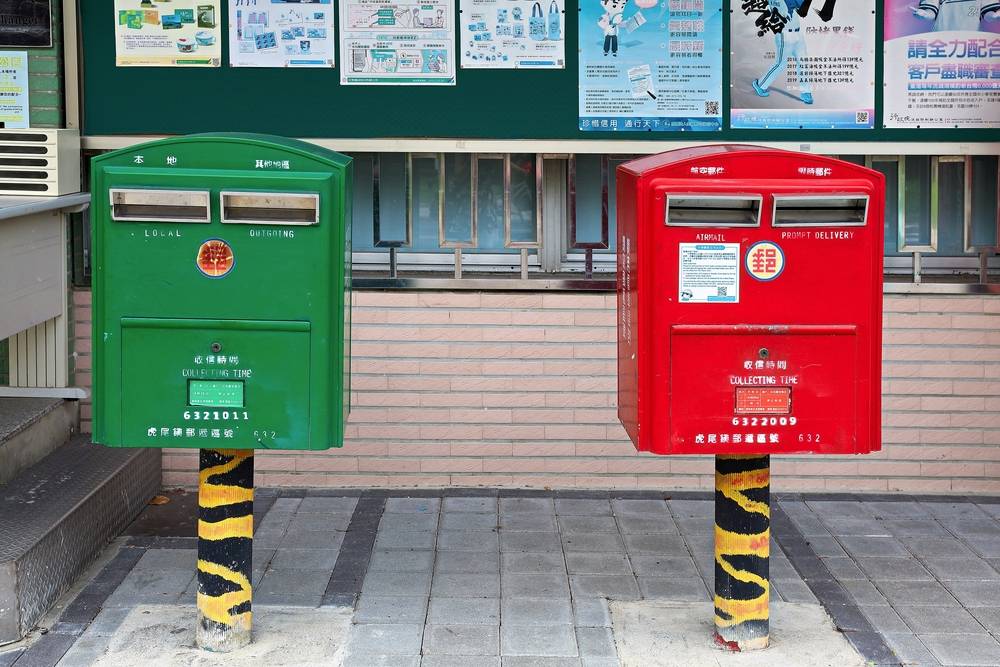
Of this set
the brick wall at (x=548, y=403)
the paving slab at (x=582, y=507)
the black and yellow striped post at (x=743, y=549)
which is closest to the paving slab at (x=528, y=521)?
the paving slab at (x=582, y=507)

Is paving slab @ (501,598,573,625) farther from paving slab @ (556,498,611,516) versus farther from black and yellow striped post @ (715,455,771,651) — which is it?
paving slab @ (556,498,611,516)

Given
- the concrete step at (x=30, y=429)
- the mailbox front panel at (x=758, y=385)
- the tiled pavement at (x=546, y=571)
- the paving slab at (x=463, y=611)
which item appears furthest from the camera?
the concrete step at (x=30, y=429)

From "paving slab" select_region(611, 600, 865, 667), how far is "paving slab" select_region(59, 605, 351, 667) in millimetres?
1203

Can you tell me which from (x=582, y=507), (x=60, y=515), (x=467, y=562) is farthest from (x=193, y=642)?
(x=582, y=507)

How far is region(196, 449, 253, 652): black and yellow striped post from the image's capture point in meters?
5.16

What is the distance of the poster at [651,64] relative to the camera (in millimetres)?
7289

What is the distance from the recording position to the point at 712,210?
4820mm

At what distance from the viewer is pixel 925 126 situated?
7.38 metres

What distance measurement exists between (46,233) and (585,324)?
9.90ft

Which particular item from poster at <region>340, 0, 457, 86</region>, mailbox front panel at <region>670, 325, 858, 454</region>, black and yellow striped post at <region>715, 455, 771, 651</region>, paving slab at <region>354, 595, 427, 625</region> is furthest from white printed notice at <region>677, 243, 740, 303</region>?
poster at <region>340, 0, 457, 86</region>

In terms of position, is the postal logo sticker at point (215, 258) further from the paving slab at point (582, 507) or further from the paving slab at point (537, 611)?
the paving slab at point (582, 507)

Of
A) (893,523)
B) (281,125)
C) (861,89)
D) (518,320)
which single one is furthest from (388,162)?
(893,523)

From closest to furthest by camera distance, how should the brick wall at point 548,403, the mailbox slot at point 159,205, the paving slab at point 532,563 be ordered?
the mailbox slot at point 159,205 → the paving slab at point 532,563 → the brick wall at point 548,403

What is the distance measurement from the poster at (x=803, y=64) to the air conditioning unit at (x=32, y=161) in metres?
3.72
